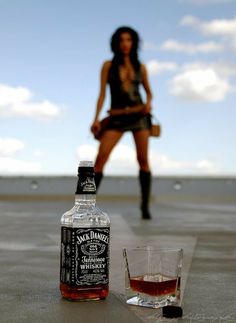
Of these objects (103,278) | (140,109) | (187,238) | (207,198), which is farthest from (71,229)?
(207,198)

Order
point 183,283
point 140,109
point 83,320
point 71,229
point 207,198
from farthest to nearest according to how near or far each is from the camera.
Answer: point 207,198, point 140,109, point 183,283, point 71,229, point 83,320

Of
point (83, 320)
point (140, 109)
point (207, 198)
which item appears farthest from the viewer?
point (207, 198)

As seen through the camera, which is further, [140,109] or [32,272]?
[140,109]

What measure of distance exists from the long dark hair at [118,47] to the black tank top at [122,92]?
0.22 ft

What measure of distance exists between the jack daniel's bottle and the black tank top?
3.31 m

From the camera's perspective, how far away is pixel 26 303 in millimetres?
1784

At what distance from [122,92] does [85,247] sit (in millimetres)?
3494

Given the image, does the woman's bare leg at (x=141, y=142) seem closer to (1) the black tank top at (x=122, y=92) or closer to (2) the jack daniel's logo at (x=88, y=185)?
(1) the black tank top at (x=122, y=92)

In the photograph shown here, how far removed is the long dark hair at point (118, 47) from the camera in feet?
17.1

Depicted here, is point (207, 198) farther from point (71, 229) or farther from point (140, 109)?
point (71, 229)

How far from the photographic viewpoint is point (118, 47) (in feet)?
17.1

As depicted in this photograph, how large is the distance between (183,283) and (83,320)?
2.19 feet

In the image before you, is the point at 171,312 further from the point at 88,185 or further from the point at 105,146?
the point at 105,146

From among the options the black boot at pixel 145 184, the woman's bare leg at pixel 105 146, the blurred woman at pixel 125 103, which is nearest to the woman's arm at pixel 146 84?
the blurred woman at pixel 125 103
